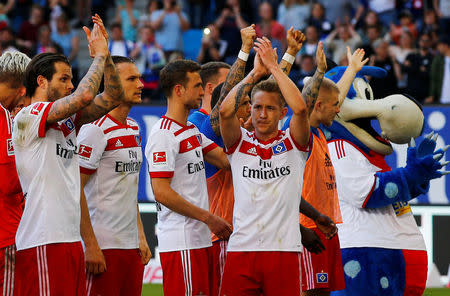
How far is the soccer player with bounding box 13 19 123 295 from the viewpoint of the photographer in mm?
4883

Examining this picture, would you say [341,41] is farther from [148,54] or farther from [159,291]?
[159,291]

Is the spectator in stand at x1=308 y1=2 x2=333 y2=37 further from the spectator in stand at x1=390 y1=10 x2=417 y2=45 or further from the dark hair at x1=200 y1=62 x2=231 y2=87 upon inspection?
the dark hair at x1=200 y1=62 x2=231 y2=87

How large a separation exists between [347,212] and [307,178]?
1.84ft

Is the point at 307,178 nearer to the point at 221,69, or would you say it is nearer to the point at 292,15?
the point at 221,69

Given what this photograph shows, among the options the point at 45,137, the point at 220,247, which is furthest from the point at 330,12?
the point at 45,137

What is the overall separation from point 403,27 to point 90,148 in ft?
33.9

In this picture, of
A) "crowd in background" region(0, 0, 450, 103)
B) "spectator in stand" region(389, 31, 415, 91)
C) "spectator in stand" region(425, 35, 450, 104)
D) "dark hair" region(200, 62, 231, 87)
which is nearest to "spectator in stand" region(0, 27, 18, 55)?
"crowd in background" region(0, 0, 450, 103)

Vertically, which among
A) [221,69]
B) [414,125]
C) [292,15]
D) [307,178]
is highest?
[292,15]

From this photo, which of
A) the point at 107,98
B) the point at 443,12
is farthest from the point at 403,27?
the point at 107,98

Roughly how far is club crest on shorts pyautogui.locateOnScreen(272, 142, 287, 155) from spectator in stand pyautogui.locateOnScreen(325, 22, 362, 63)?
9086 millimetres

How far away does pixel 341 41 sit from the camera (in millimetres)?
14398

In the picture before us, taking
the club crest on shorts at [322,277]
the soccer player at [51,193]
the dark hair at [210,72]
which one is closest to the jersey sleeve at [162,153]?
the soccer player at [51,193]

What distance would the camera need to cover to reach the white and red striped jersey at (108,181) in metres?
5.60

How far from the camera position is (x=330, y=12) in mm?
15609
